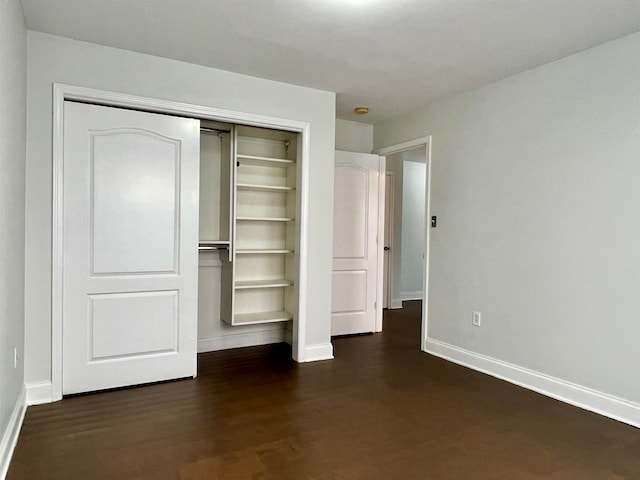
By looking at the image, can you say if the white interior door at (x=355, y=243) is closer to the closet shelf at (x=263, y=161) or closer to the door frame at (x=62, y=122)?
the closet shelf at (x=263, y=161)

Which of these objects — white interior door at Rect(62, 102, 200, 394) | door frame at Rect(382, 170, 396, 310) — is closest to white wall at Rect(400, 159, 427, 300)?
door frame at Rect(382, 170, 396, 310)

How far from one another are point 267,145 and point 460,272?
2368mm

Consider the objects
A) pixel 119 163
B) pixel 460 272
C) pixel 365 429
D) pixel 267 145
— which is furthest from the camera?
pixel 267 145

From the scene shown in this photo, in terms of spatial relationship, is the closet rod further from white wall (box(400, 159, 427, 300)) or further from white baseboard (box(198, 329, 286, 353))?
white wall (box(400, 159, 427, 300))

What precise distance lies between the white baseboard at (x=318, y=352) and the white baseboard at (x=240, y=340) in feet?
2.40

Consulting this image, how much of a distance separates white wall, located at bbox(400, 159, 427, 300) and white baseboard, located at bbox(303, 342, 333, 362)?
3.69 meters

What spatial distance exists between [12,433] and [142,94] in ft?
7.88

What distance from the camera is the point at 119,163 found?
3299mm

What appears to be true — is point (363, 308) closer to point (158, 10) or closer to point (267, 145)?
point (267, 145)

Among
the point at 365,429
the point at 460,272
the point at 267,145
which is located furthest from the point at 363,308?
the point at 365,429

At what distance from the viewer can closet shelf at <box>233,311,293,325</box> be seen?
4.25m

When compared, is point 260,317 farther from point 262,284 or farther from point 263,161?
point 263,161

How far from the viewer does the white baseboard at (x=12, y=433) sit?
84.8 inches

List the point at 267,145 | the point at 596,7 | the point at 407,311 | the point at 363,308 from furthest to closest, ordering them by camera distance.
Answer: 1. the point at 407,311
2. the point at 363,308
3. the point at 267,145
4. the point at 596,7
